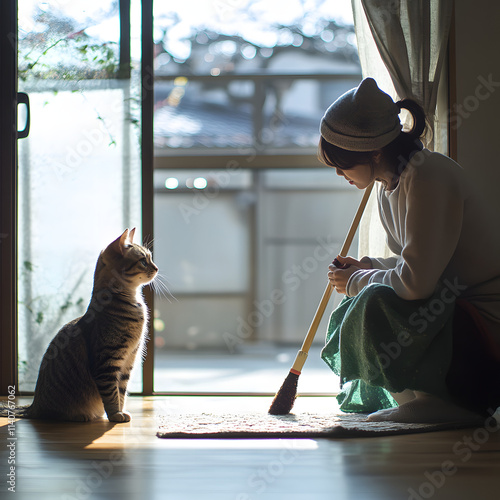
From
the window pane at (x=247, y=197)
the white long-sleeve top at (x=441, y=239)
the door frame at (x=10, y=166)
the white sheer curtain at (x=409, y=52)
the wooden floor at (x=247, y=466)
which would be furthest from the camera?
the window pane at (x=247, y=197)

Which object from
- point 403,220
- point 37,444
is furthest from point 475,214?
point 37,444

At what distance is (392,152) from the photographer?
1494mm

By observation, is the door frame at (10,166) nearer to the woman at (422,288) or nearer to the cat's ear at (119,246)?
the cat's ear at (119,246)

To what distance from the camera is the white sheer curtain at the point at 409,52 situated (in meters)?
1.92

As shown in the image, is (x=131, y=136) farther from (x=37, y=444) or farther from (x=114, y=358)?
(x=37, y=444)

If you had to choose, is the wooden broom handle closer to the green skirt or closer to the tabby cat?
the green skirt

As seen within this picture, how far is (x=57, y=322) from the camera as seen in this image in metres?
2.21

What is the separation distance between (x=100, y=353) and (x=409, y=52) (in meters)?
1.51

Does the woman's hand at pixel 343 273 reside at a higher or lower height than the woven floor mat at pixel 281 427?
higher

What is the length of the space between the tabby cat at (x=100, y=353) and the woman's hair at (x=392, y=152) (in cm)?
71

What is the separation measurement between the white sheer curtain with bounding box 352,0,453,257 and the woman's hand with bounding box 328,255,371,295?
353 mm

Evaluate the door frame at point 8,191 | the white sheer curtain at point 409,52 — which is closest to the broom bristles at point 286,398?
the white sheer curtain at point 409,52

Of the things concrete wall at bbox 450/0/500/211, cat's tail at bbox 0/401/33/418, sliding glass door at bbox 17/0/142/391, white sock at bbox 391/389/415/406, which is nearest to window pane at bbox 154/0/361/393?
sliding glass door at bbox 17/0/142/391

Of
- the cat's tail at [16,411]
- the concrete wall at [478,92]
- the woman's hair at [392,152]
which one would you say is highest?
the concrete wall at [478,92]
